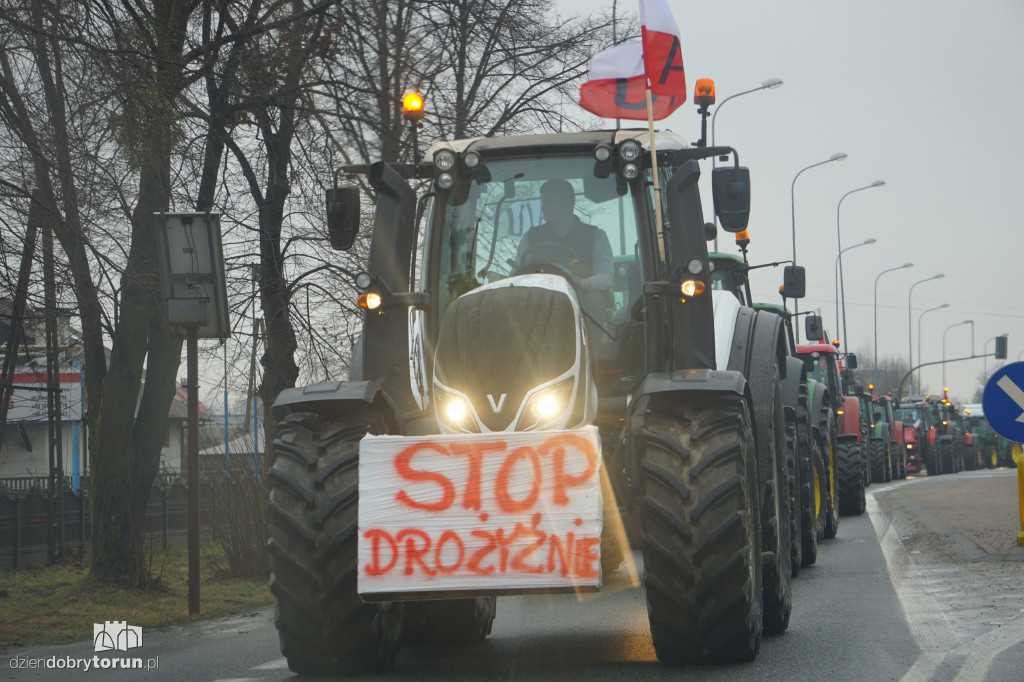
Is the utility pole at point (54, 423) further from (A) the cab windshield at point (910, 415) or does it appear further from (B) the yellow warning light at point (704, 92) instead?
(A) the cab windshield at point (910, 415)

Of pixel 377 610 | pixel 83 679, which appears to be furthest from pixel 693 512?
pixel 83 679

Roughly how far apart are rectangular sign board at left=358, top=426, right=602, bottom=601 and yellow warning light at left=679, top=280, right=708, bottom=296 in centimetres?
125

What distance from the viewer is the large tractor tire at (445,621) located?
7.45m

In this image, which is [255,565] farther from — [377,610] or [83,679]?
[377,610]

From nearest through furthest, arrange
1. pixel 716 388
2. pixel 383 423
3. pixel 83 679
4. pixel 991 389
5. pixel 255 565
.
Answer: pixel 716 388, pixel 383 423, pixel 83 679, pixel 991 389, pixel 255 565

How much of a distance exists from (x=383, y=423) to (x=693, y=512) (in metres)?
1.57

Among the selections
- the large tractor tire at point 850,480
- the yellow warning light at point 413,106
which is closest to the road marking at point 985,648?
the yellow warning light at point 413,106

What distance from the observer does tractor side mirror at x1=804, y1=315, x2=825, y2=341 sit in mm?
18469

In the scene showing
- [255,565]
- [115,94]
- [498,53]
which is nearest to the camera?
[115,94]

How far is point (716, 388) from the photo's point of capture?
6.14 m

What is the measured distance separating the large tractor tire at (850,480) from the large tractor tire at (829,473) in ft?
9.24

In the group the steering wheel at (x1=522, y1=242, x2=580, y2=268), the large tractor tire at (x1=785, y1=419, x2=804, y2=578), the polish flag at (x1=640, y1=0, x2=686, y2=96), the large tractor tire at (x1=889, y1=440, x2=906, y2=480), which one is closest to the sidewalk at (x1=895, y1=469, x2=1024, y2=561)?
the large tractor tire at (x1=785, y1=419, x2=804, y2=578)

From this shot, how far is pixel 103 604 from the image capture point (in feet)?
40.2

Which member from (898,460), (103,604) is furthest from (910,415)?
(103,604)
